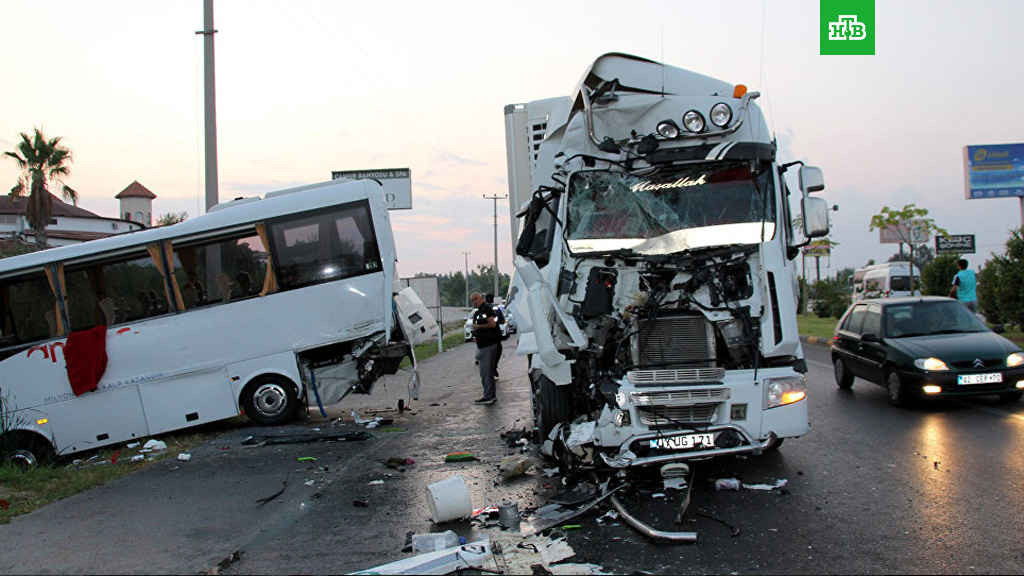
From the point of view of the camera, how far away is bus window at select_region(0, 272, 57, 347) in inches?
420

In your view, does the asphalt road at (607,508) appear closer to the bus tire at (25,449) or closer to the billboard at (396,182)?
the bus tire at (25,449)

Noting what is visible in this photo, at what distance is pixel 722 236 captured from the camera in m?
6.84

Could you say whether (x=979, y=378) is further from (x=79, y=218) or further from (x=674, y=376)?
(x=79, y=218)

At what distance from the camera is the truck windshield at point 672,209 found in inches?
271

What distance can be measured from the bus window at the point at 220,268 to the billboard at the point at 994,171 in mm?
36734

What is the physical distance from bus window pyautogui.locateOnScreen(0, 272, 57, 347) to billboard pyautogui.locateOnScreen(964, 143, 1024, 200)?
3911 cm

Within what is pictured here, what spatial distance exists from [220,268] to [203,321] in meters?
0.81

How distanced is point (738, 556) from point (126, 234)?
398 inches

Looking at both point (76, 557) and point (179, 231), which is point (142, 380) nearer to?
point (179, 231)

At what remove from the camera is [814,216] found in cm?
723

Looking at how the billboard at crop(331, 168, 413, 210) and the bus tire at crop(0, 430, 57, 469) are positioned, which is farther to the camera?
the billboard at crop(331, 168, 413, 210)

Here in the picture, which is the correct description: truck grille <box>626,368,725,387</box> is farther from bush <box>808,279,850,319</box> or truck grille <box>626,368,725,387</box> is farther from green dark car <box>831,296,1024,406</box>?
bush <box>808,279,850,319</box>

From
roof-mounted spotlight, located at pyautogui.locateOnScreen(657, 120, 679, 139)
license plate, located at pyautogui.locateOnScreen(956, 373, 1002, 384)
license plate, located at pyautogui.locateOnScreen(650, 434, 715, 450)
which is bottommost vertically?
license plate, located at pyautogui.locateOnScreen(956, 373, 1002, 384)

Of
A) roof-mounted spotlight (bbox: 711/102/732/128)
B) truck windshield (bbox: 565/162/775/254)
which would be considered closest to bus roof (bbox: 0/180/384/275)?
truck windshield (bbox: 565/162/775/254)
